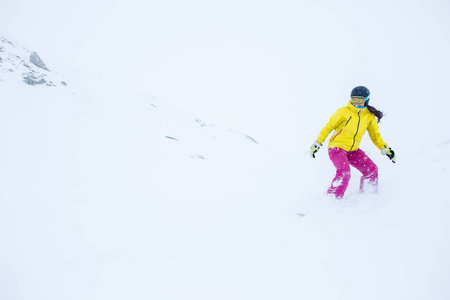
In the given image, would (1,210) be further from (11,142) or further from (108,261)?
(11,142)

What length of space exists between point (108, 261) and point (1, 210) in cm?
240

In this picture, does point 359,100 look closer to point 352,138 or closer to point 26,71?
point 352,138

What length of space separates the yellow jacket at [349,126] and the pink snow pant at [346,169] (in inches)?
6.8

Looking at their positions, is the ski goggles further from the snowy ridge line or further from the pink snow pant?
the snowy ridge line

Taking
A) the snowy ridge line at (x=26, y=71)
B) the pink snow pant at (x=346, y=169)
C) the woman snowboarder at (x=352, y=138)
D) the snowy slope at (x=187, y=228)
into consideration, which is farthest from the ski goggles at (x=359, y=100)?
the snowy ridge line at (x=26, y=71)

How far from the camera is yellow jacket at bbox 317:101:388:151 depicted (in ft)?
14.8

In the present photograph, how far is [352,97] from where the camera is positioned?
14.5 ft

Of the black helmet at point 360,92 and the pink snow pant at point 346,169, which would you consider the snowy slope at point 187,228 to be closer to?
the pink snow pant at point 346,169

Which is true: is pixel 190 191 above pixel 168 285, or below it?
below

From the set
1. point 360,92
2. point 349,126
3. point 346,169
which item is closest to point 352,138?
point 349,126

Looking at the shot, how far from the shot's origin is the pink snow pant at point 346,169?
4.44 m

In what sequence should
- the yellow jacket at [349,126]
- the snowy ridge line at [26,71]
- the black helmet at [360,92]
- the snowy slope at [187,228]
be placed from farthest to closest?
1. the snowy ridge line at [26,71]
2. the yellow jacket at [349,126]
3. the black helmet at [360,92]
4. the snowy slope at [187,228]

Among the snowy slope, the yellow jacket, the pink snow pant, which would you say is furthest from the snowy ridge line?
the pink snow pant

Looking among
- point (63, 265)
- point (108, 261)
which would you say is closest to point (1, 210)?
point (63, 265)
